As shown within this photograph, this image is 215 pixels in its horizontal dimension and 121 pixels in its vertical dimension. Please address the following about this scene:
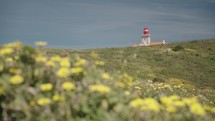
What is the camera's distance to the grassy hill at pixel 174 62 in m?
44.8

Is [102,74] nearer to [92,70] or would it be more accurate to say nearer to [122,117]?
[92,70]

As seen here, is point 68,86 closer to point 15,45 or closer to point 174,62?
point 15,45

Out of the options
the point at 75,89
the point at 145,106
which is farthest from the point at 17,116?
the point at 145,106

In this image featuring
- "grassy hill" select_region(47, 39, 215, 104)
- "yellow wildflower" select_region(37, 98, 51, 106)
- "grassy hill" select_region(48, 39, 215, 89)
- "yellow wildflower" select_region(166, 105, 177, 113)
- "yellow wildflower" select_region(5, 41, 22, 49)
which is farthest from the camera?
"grassy hill" select_region(48, 39, 215, 89)

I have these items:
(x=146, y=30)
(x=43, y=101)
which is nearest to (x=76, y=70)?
(x=43, y=101)

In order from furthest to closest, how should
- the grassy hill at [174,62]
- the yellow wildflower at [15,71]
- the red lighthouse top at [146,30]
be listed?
1. the red lighthouse top at [146,30]
2. the grassy hill at [174,62]
3. the yellow wildflower at [15,71]

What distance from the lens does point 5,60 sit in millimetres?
6184

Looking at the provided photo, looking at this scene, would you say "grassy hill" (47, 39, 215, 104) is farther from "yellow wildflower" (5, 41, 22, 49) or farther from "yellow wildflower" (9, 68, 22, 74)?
"yellow wildflower" (9, 68, 22, 74)

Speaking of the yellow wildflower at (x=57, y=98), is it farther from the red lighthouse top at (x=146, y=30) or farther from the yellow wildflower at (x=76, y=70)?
the red lighthouse top at (x=146, y=30)

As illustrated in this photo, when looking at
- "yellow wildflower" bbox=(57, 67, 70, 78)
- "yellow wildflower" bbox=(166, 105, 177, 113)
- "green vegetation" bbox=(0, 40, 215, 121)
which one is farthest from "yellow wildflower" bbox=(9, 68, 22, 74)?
"yellow wildflower" bbox=(166, 105, 177, 113)

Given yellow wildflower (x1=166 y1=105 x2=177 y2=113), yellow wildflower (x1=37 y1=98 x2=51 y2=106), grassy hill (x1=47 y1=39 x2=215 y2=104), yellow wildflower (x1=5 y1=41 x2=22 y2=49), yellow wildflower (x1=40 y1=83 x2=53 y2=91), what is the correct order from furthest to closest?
grassy hill (x1=47 y1=39 x2=215 y2=104)
yellow wildflower (x1=5 y1=41 x2=22 y2=49)
yellow wildflower (x1=166 y1=105 x2=177 y2=113)
yellow wildflower (x1=40 y1=83 x2=53 y2=91)
yellow wildflower (x1=37 y1=98 x2=51 y2=106)

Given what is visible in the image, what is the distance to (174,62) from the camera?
56.7 meters

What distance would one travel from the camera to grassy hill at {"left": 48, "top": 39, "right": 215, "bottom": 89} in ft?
147

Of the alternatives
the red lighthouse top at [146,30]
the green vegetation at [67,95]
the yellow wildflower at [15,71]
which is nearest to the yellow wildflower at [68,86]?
the green vegetation at [67,95]
